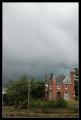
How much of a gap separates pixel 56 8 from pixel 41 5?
0.14 meters

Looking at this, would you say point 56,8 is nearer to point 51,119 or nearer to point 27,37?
point 27,37

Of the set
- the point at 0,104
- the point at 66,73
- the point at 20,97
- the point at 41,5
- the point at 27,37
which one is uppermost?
the point at 41,5

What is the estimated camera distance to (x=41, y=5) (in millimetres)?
1496

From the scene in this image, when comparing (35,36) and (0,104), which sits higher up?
(35,36)

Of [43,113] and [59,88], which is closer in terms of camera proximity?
[43,113]

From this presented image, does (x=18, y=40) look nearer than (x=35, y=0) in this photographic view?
No

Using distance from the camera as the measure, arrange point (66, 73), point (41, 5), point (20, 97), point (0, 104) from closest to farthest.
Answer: point (0, 104) → point (41, 5) → point (66, 73) → point (20, 97)

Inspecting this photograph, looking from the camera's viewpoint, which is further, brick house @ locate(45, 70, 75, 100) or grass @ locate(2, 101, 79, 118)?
brick house @ locate(45, 70, 75, 100)

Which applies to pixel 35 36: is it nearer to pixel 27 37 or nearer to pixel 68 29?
pixel 27 37

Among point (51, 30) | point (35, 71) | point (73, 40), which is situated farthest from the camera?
point (35, 71)

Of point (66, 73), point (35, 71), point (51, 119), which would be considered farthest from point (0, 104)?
point (66, 73)

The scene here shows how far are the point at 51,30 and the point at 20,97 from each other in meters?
1.32

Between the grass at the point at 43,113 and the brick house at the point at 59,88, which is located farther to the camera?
the brick house at the point at 59,88

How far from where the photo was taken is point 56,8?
62.1 inches
